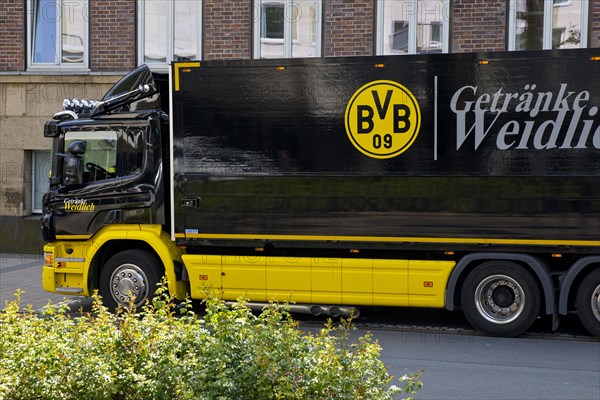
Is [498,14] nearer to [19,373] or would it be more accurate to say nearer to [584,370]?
[584,370]

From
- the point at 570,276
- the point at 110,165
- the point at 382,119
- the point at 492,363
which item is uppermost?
the point at 382,119

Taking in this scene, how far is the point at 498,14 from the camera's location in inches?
621

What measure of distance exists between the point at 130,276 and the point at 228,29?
857cm

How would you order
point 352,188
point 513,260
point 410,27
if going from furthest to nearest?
1. point 410,27
2. point 352,188
3. point 513,260

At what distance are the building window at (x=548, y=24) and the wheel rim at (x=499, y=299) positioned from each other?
830 cm

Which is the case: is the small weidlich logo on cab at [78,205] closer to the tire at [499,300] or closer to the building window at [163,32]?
the tire at [499,300]

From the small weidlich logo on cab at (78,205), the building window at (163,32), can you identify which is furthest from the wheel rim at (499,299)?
the building window at (163,32)

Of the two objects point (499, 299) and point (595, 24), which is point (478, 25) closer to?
point (595, 24)

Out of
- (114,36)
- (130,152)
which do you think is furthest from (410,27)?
(130,152)

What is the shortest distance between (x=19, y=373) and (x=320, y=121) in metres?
6.11

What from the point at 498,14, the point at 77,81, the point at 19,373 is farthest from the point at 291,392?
the point at 77,81

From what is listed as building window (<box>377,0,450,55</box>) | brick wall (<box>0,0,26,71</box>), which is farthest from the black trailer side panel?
brick wall (<box>0,0,26,71</box>)

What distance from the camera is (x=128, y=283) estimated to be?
9.88m

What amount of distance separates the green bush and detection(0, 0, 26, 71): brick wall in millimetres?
14890
